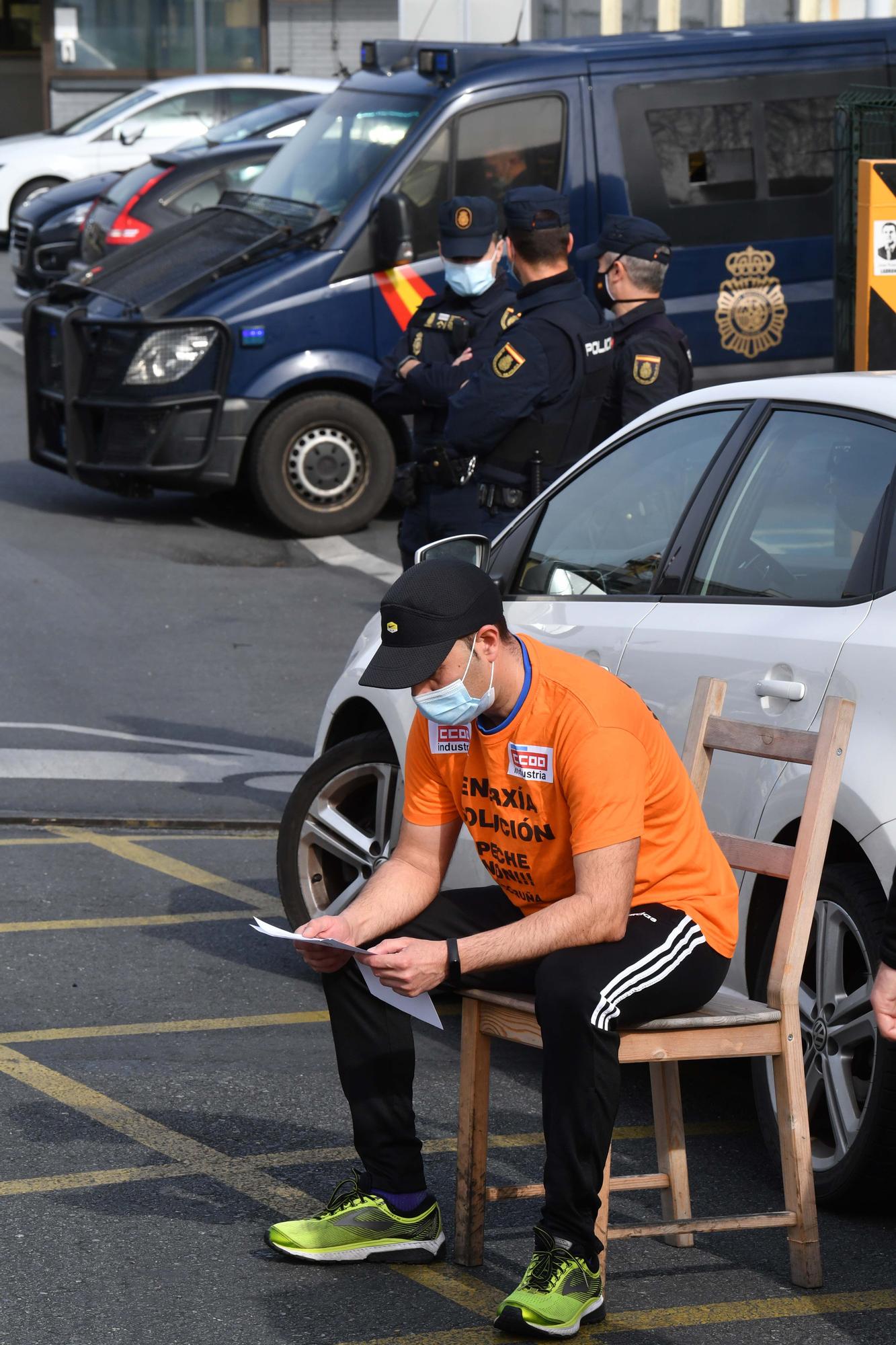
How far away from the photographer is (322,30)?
35.3m

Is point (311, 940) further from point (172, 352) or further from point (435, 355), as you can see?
point (172, 352)

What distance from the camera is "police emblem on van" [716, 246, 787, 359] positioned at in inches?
476

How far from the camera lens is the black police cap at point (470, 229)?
23.9 feet

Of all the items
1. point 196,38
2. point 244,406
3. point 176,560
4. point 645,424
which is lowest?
point 176,560

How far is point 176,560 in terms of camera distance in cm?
1196

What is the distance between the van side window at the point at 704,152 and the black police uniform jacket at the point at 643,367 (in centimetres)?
522

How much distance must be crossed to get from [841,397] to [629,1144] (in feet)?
5.71

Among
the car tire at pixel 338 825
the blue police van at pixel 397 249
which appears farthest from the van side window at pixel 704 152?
the car tire at pixel 338 825

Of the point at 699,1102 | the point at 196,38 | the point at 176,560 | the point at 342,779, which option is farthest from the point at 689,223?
the point at 196,38

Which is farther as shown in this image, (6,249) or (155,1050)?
(6,249)

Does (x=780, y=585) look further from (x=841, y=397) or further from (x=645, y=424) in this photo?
(x=645, y=424)

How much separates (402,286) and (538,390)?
5.37 meters

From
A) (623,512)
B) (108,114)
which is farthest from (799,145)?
(108,114)

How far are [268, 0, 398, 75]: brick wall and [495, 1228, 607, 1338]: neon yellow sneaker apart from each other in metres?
33.2
